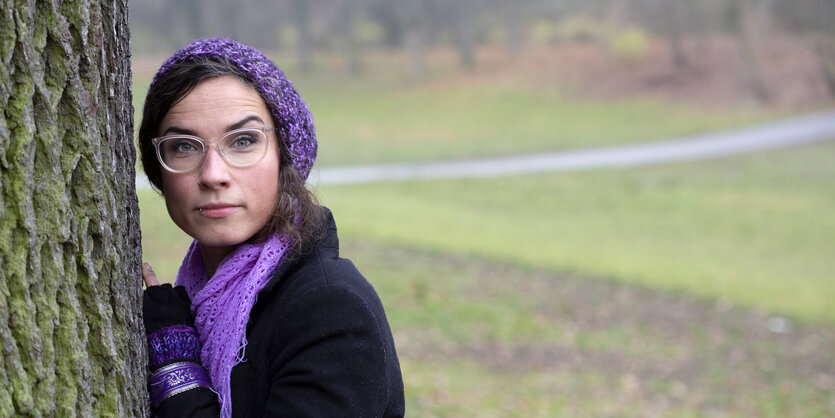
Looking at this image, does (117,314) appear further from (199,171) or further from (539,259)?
(539,259)

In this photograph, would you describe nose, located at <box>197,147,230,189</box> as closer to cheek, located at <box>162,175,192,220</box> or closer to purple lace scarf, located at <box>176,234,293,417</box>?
cheek, located at <box>162,175,192,220</box>

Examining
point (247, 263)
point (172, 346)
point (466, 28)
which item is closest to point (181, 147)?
point (247, 263)

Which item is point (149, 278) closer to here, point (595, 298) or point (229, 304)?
point (229, 304)

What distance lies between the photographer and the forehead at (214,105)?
203 cm

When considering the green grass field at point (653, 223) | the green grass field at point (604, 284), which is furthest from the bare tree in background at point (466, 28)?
the green grass field at point (604, 284)

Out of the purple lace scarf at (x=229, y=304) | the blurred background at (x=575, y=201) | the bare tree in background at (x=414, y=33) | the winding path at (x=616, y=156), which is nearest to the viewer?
the purple lace scarf at (x=229, y=304)

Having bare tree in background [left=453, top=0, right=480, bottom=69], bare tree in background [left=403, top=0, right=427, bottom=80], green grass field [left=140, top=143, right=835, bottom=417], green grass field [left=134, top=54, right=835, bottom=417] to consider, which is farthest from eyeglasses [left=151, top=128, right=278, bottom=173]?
bare tree in background [left=453, top=0, right=480, bottom=69]

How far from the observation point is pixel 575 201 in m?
19.4

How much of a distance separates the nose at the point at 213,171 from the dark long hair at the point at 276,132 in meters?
0.15

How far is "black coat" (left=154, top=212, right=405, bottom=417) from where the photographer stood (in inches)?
72.3

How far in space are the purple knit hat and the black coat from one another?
28 cm

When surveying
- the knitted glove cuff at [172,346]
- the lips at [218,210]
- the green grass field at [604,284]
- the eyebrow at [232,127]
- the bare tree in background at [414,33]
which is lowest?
the green grass field at [604,284]

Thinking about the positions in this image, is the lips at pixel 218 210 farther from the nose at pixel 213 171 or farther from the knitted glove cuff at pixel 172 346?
the knitted glove cuff at pixel 172 346

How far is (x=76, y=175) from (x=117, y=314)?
316 millimetres
